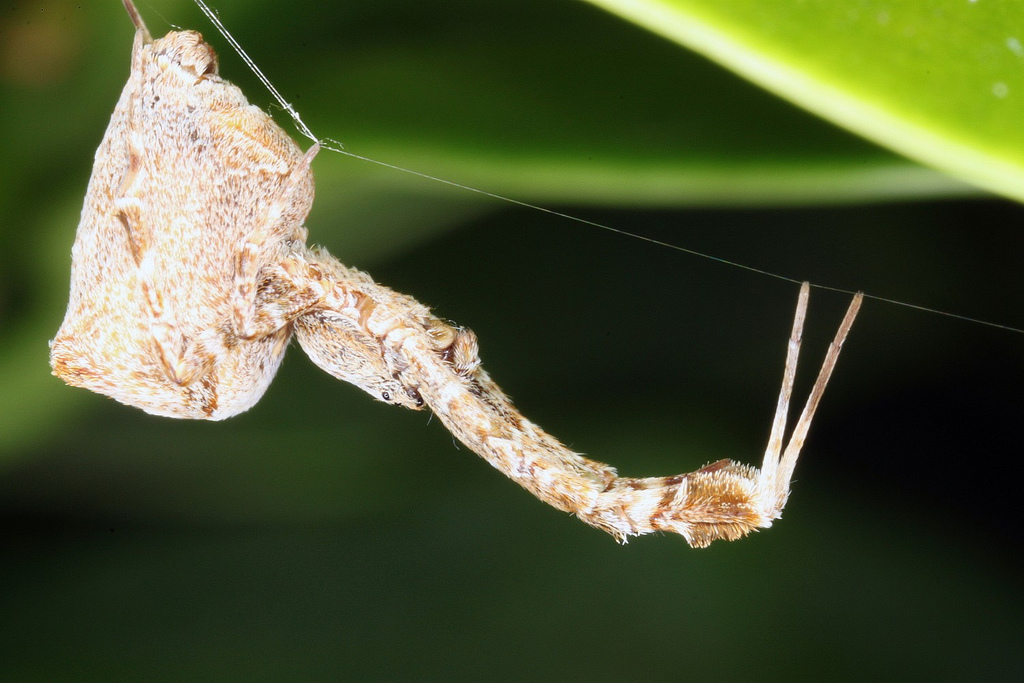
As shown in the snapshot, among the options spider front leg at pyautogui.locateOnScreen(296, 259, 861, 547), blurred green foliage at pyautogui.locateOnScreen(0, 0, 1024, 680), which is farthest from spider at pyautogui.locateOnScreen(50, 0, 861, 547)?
blurred green foliage at pyautogui.locateOnScreen(0, 0, 1024, 680)

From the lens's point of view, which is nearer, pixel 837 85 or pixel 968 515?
pixel 837 85

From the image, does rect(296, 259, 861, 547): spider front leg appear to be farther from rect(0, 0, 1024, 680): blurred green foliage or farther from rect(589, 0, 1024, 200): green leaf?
rect(0, 0, 1024, 680): blurred green foliage

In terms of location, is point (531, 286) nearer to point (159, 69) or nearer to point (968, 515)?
point (159, 69)

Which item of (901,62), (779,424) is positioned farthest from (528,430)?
(901,62)

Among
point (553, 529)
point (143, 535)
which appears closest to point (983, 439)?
point (553, 529)

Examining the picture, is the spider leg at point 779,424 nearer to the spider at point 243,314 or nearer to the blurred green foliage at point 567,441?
the spider at point 243,314

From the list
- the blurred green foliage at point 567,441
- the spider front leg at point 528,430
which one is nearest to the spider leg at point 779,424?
the spider front leg at point 528,430

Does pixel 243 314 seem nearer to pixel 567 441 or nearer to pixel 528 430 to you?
pixel 528 430
